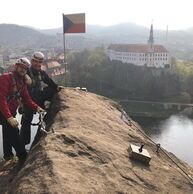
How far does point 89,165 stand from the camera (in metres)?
4.10

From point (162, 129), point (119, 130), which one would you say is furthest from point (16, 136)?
point (162, 129)

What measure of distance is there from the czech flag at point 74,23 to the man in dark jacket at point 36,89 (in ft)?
16.1

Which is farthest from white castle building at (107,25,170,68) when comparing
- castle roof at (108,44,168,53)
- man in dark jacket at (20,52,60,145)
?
man in dark jacket at (20,52,60,145)

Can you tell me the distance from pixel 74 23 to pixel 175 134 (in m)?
26.2

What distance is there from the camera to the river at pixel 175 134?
29.8 m

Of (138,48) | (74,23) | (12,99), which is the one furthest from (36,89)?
(138,48)

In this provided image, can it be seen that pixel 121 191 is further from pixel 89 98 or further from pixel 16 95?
pixel 89 98

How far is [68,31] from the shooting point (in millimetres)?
11961

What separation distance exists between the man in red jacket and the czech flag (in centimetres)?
667

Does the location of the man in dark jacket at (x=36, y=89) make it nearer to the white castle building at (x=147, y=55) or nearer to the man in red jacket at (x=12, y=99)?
the man in red jacket at (x=12, y=99)

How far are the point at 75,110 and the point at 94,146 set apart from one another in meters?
1.75

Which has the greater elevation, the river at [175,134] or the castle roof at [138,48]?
the castle roof at [138,48]

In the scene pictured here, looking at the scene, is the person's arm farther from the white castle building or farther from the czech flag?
the white castle building

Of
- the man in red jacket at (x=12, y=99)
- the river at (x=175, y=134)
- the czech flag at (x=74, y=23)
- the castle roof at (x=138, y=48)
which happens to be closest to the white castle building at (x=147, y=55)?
the castle roof at (x=138, y=48)
